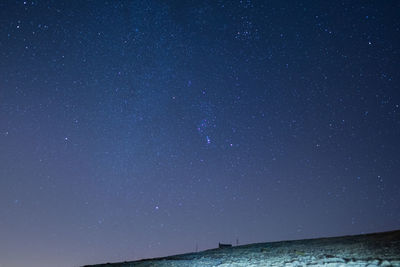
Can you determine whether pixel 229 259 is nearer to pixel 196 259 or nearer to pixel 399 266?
pixel 196 259

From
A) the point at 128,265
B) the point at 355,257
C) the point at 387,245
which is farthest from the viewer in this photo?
the point at 128,265

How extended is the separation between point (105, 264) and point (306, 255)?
5.92 meters

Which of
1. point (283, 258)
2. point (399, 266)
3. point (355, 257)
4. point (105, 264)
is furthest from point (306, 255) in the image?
point (105, 264)

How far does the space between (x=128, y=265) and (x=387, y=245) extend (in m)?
6.63

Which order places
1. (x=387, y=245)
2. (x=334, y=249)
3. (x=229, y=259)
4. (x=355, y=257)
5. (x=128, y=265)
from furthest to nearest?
(x=128, y=265) < (x=229, y=259) < (x=334, y=249) < (x=387, y=245) < (x=355, y=257)

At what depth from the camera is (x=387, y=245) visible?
264 inches

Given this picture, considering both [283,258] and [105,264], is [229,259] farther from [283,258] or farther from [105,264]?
[105,264]

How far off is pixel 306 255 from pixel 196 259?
10.1ft

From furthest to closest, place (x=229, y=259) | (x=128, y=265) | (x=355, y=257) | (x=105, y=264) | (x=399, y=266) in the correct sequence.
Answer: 1. (x=105, y=264)
2. (x=128, y=265)
3. (x=229, y=259)
4. (x=355, y=257)
5. (x=399, y=266)

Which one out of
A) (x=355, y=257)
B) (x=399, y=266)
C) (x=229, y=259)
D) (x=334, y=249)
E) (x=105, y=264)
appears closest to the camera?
(x=399, y=266)

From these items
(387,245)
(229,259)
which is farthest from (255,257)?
(387,245)

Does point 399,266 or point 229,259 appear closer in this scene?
point 399,266

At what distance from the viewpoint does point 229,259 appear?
773 centimetres

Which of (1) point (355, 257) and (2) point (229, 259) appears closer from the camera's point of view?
(1) point (355, 257)
